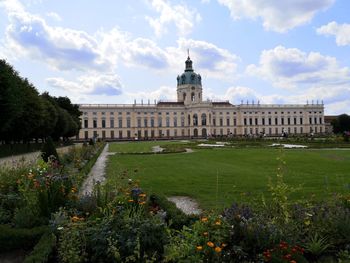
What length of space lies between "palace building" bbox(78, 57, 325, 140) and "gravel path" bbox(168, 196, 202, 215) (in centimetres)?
8591

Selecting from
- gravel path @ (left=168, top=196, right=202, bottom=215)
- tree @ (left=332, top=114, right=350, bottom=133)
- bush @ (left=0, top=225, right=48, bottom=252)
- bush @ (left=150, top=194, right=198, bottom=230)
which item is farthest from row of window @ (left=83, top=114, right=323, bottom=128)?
bush @ (left=0, top=225, right=48, bottom=252)

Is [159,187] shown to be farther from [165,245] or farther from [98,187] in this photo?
[165,245]

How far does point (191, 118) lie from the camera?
103 meters

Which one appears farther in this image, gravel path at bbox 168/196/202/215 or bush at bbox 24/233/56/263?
gravel path at bbox 168/196/202/215

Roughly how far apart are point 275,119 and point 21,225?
11396cm

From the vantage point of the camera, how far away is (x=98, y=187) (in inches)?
267

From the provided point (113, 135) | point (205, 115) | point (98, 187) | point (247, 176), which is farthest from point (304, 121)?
point (98, 187)

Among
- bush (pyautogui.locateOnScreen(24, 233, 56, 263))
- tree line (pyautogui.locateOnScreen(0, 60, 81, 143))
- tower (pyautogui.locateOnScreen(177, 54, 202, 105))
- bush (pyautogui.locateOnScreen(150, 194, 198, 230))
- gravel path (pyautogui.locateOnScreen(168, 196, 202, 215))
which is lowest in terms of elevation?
gravel path (pyautogui.locateOnScreen(168, 196, 202, 215))

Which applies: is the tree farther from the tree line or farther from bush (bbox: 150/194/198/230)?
bush (bbox: 150/194/198/230)

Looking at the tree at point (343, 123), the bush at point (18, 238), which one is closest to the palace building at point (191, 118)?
the tree at point (343, 123)

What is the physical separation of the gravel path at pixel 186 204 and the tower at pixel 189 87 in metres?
99.9

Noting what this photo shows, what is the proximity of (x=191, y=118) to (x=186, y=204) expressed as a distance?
95082 mm

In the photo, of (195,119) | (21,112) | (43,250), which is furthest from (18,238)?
(195,119)

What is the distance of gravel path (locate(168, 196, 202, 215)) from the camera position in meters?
7.86
